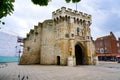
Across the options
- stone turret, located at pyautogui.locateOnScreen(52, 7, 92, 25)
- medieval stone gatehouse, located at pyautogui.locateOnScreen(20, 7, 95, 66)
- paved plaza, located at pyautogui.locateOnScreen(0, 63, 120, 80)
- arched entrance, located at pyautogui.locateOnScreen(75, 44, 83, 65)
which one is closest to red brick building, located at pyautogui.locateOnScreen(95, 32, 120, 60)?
medieval stone gatehouse, located at pyautogui.locateOnScreen(20, 7, 95, 66)

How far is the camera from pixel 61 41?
28281mm

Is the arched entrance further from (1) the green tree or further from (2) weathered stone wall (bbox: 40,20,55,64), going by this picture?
(1) the green tree

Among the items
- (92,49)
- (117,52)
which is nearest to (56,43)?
(92,49)

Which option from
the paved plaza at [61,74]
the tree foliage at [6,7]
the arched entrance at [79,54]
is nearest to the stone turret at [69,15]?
the arched entrance at [79,54]

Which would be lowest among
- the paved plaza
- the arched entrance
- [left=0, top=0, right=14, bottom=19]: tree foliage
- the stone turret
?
the paved plaza

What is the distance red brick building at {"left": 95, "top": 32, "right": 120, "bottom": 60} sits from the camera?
55094 millimetres

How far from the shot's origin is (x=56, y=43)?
29.6 metres

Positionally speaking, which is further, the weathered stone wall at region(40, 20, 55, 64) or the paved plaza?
the weathered stone wall at region(40, 20, 55, 64)

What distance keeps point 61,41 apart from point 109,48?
109 feet

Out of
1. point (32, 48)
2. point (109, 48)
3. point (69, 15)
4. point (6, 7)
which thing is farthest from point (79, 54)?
point (109, 48)

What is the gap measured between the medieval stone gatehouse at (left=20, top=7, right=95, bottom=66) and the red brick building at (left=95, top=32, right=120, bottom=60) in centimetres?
2603

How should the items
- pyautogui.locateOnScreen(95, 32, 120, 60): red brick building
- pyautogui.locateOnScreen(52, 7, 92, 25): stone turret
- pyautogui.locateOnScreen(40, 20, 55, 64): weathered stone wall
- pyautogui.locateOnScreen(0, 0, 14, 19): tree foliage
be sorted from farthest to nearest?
pyautogui.locateOnScreen(95, 32, 120, 60): red brick building < pyautogui.locateOnScreen(40, 20, 55, 64): weathered stone wall < pyautogui.locateOnScreen(52, 7, 92, 25): stone turret < pyautogui.locateOnScreen(0, 0, 14, 19): tree foliage

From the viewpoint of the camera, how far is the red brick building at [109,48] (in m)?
55.1

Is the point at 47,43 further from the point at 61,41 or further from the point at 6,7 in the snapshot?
the point at 6,7
